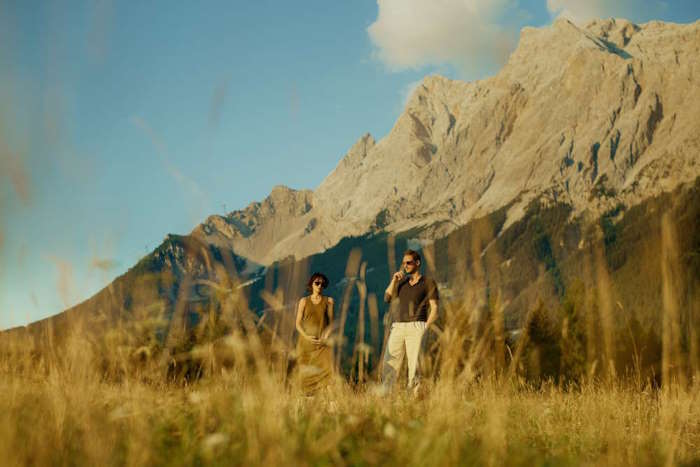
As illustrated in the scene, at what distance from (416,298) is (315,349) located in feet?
6.17

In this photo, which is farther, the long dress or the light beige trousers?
the light beige trousers

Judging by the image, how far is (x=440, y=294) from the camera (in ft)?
33.2

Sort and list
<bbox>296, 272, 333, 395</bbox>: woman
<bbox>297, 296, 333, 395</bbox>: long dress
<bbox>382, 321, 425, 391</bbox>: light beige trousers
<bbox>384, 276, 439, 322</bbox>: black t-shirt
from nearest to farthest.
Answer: <bbox>297, 296, 333, 395</bbox>: long dress, <bbox>382, 321, 425, 391</bbox>: light beige trousers, <bbox>296, 272, 333, 395</bbox>: woman, <bbox>384, 276, 439, 322</bbox>: black t-shirt

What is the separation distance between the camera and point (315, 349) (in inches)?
404

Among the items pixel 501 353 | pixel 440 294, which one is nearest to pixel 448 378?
pixel 501 353

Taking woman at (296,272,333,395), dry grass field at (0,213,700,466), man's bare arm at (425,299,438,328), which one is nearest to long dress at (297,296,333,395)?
woman at (296,272,333,395)

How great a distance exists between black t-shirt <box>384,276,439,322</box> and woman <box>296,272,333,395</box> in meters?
1.13

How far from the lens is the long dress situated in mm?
9672

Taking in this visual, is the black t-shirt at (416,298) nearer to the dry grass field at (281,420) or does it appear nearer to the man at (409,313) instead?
the man at (409,313)

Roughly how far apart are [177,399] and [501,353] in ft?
10.4

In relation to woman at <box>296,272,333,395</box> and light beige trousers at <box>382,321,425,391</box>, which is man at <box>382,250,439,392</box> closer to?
light beige trousers at <box>382,321,425,391</box>

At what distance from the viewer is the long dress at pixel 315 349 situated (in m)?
9.67

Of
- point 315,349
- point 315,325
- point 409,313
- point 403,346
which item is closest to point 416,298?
point 409,313

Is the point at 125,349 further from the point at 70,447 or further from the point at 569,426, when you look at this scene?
the point at 569,426
